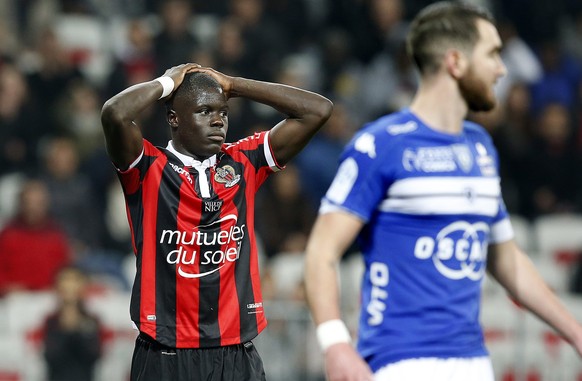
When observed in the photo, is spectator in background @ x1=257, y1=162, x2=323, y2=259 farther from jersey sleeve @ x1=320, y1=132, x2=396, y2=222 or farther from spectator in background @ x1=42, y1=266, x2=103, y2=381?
jersey sleeve @ x1=320, y1=132, x2=396, y2=222

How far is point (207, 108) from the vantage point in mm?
3902

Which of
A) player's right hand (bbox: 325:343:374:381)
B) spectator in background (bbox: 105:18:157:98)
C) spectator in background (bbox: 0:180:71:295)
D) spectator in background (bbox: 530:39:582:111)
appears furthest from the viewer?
spectator in background (bbox: 530:39:582:111)

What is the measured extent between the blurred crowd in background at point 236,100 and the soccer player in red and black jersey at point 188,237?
517cm

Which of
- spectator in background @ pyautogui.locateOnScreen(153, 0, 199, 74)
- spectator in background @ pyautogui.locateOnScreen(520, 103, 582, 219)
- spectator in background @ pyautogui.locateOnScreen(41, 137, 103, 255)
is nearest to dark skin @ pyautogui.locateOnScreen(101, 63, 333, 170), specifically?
spectator in background @ pyautogui.locateOnScreen(41, 137, 103, 255)

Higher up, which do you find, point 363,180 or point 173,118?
point 173,118

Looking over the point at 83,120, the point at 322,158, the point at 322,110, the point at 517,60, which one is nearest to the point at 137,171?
the point at 322,110

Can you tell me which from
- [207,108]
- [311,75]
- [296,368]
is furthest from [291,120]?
[311,75]

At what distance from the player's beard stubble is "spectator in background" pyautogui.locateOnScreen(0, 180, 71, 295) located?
6.35 meters

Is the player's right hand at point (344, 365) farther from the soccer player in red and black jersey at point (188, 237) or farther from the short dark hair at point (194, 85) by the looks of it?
the short dark hair at point (194, 85)

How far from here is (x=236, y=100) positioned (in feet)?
36.2

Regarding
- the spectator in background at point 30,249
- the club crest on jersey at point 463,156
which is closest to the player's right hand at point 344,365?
the club crest on jersey at point 463,156

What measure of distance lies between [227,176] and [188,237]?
0.94ft

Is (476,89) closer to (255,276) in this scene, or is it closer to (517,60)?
(255,276)

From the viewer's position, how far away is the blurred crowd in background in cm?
1020
